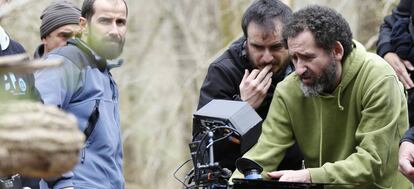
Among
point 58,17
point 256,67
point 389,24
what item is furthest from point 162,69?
point 256,67

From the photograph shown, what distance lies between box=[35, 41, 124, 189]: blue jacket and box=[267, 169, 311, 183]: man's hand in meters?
0.73

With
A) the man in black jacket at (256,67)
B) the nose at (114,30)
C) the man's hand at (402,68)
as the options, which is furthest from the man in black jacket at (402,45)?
the nose at (114,30)

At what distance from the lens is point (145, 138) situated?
9.05 m

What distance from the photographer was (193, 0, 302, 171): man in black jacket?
466 cm

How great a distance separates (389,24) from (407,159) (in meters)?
1.40

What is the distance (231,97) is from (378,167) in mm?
954

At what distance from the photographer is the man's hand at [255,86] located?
15.2 ft

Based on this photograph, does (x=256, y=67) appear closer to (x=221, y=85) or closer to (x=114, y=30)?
(x=221, y=85)

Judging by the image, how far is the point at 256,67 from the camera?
4758mm

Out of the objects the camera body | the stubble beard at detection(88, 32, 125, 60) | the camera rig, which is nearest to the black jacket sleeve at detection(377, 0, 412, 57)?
the camera rig

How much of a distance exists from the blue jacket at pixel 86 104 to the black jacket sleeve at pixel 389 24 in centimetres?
184

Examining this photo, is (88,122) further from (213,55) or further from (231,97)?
(213,55)

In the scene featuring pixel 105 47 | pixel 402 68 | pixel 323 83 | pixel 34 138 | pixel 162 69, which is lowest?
pixel 162 69

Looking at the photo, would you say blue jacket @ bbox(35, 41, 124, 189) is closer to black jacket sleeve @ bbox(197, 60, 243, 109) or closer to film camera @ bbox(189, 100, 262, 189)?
film camera @ bbox(189, 100, 262, 189)
